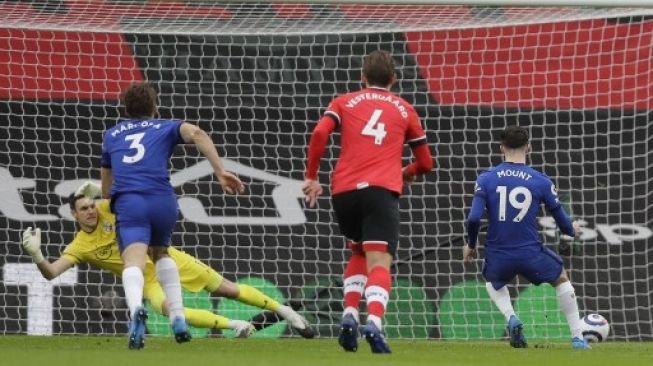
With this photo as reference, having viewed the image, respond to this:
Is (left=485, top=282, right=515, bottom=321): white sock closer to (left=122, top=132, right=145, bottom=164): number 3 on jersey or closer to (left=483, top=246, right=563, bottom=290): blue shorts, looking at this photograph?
(left=483, top=246, right=563, bottom=290): blue shorts

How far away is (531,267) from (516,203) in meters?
0.46

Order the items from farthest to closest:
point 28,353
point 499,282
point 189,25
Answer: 1. point 189,25
2. point 499,282
3. point 28,353

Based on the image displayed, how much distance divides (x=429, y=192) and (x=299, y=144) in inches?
49.2

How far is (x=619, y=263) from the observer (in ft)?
44.6

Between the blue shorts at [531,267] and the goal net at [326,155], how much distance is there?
107 inches

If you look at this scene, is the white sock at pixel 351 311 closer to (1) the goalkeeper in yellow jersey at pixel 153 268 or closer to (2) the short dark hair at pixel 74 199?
(1) the goalkeeper in yellow jersey at pixel 153 268

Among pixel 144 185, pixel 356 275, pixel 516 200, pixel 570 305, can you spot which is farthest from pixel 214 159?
pixel 570 305

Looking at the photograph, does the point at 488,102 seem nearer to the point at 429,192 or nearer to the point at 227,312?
the point at 429,192

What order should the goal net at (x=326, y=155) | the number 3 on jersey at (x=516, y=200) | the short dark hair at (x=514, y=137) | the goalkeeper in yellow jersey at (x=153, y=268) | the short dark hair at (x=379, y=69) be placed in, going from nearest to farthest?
1. the short dark hair at (x=379, y=69)
2. the short dark hair at (x=514, y=137)
3. the number 3 on jersey at (x=516, y=200)
4. the goalkeeper in yellow jersey at (x=153, y=268)
5. the goal net at (x=326, y=155)

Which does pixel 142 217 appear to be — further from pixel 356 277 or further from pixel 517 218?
pixel 517 218

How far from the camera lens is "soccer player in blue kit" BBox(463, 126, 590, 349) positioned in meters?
10.7

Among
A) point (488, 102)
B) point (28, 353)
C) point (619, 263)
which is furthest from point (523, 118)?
point (28, 353)

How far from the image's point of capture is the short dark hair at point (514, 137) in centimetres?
1061

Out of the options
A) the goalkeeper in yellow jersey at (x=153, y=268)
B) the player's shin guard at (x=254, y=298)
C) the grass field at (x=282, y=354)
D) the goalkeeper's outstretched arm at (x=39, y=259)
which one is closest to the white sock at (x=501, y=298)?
the grass field at (x=282, y=354)
